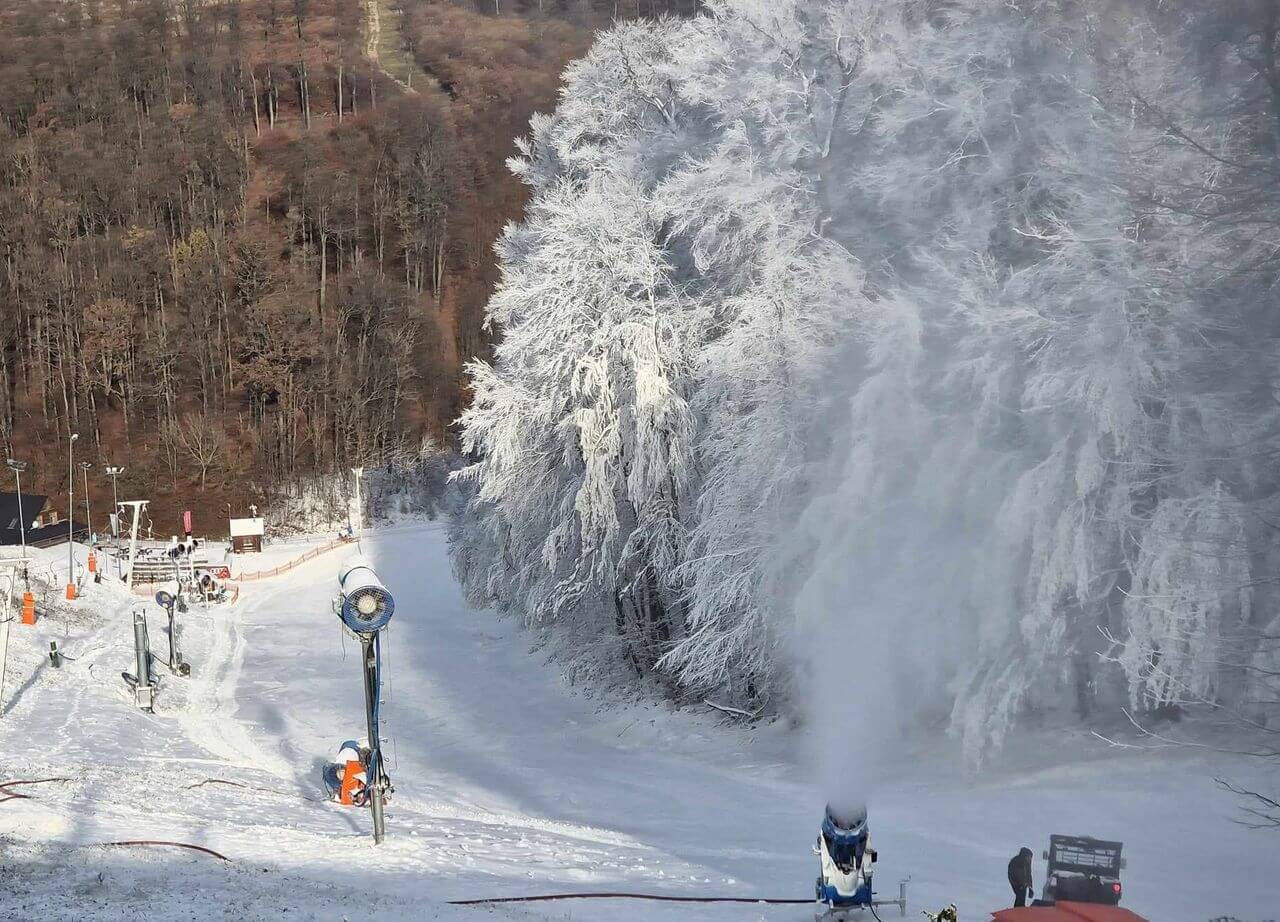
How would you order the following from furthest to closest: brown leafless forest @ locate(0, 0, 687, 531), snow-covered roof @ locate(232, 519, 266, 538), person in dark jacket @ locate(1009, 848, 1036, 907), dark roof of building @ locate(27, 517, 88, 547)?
brown leafless forest @ locate(0, 0, 687, 531) < snow-covered roof @ locate(232, 519, 266, 538) < dark roof of building @ locate(27, 517, 88, 547) < person in dark jacket @ locate(1009, 848, 1036, 907)

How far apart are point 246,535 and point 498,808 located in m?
38.1

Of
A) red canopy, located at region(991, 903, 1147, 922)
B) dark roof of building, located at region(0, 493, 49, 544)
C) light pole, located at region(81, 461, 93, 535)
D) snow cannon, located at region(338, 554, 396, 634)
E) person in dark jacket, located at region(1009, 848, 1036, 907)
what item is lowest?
light pole, located at region(81, 461, 93, 535)

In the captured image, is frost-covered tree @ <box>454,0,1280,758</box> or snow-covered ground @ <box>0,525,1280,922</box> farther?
frost-covered tree @ <box>454,0,1280,758</box>

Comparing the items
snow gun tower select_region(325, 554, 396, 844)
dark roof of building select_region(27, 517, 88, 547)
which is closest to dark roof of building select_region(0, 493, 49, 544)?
dark roof of building select_region(27, 517, 88, 547)

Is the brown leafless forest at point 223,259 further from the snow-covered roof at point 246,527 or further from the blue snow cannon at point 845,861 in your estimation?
the blue snow cannon at point 845,861

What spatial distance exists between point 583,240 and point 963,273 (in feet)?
25.5

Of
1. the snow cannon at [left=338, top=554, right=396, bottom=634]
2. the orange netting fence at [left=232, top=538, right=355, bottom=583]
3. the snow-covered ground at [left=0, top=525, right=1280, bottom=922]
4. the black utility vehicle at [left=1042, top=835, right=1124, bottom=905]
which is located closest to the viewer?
the black utility vehicle at [left=1042, top=835, right=1124, bottom=905]

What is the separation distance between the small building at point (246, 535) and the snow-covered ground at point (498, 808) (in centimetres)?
2289

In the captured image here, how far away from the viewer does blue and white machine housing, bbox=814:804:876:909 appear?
364 inches

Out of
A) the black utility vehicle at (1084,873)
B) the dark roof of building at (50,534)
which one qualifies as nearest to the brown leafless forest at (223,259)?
the dark roof of building at (50,534)

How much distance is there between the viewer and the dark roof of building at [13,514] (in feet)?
160

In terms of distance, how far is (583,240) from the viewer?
864 inches

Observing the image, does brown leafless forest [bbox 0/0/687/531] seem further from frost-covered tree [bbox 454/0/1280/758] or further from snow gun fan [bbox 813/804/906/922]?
snow gun fan [bbox 813/804/906/922]

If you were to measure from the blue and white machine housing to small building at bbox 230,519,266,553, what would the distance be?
45.3 meters
